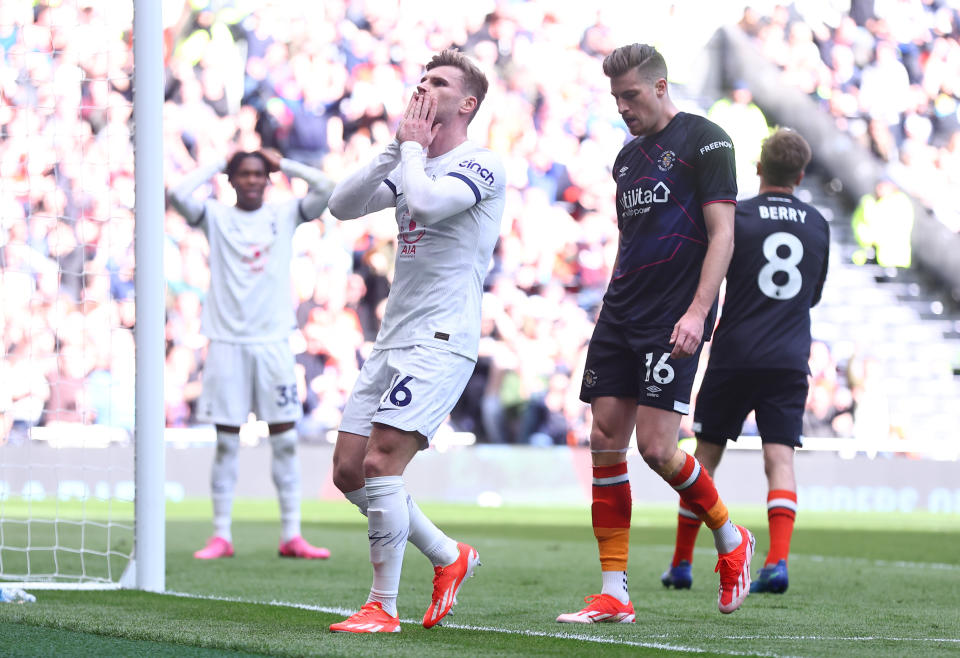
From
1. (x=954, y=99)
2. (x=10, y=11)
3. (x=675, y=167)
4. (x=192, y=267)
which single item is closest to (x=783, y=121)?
(x=954, y=99)

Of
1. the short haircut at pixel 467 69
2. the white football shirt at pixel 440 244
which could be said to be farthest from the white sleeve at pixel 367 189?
the short haircut at pixel 467 69

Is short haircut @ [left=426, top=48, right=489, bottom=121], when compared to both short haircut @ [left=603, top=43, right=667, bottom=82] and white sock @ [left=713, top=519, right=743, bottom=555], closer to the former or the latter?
short haircut @ [left=603, top=43, right=667, bottom=82]

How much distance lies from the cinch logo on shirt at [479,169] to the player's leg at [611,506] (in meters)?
0.84

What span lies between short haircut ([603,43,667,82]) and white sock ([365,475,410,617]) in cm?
147

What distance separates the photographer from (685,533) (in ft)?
18.2

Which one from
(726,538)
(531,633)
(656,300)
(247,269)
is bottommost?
(531,633)

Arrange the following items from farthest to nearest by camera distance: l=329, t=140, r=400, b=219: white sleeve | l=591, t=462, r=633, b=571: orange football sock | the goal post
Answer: the goal post → l=591, t=462, r=633, b=571: orange football sock → l=329, t=140, r=400, b=219: white sleeve

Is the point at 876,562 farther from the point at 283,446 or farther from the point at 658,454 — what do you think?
the point at 658,454

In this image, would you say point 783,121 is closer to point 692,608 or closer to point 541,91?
point 541,91

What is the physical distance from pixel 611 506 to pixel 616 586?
0.89ft

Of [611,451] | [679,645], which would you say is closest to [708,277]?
[611,451]

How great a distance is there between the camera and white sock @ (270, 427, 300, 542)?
725 cm

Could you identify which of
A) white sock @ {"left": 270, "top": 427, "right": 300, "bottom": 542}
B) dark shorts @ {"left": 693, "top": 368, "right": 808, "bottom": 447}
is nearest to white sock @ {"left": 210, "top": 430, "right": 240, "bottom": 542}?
white sock @ {"left": 270, "top": 427, "right": 300, "bottom": 542}

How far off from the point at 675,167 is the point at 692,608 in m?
1.59
